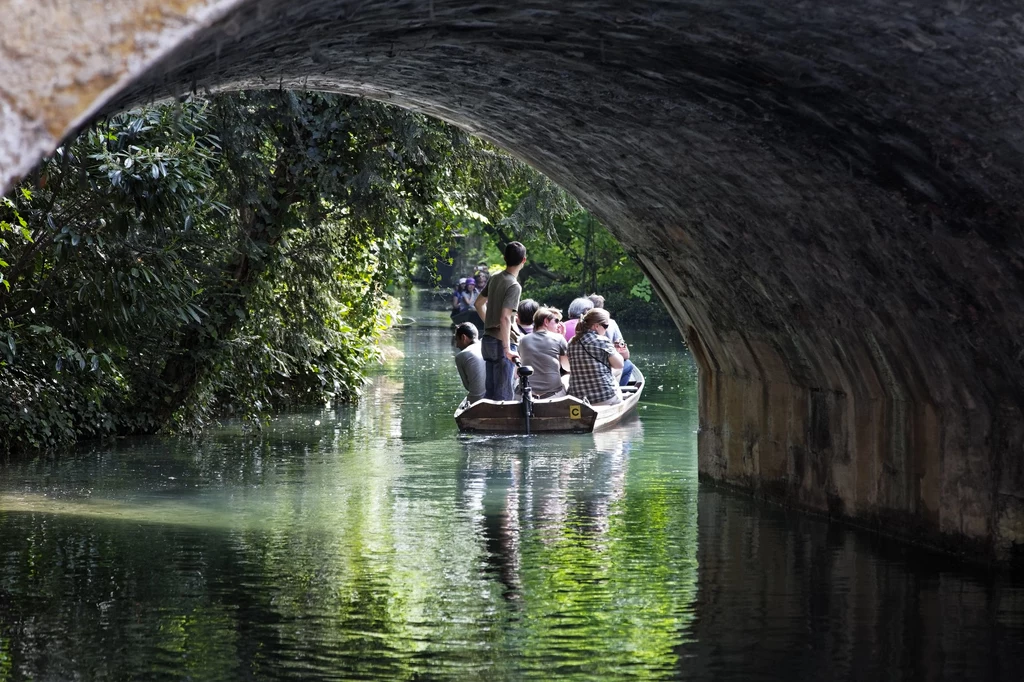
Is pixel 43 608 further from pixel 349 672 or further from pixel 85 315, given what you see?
pixel 85 315

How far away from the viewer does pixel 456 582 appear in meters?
8.51

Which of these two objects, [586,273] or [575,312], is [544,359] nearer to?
[575,312]

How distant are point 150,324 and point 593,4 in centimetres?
881

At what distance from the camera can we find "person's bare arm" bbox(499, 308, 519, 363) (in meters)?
16.7

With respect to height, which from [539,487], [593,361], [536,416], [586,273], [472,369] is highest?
[586,273]

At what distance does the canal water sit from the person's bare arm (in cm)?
270

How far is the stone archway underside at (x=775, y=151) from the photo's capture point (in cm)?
529

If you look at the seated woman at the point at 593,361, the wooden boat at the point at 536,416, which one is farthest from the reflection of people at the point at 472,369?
the seated woman at the point at 593,361

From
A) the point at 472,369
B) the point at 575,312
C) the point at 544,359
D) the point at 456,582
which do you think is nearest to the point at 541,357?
the point at 544,359

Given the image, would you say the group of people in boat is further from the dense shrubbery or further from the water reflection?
the dense shrubbery

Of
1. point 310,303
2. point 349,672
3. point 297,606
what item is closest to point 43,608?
point 297,606

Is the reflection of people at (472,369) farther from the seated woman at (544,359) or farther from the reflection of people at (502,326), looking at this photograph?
the seated woman at (544,359)

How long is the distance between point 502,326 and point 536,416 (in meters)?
1.16

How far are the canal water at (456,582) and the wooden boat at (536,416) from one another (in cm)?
242
